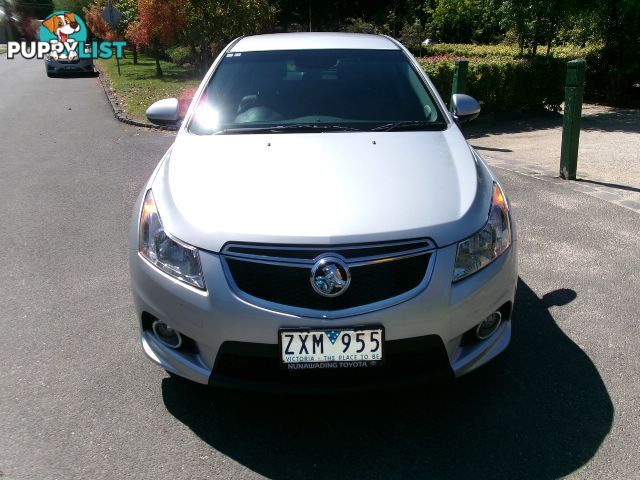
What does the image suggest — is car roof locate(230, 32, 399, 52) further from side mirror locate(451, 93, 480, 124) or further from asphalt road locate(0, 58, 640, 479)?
asphalt road locate(0, 58, 640, 479)

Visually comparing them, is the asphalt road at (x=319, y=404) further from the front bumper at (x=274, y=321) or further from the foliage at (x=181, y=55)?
the foliage at (x=181, y=55)

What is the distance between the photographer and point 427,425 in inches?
116

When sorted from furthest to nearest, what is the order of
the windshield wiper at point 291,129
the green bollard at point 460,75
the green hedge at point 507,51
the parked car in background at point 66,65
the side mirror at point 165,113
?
the parked car in background at point 66,65 → the green hedge at point 507,51 → the green bollard at point 460,75 → the side mirror at point 165,113 → the windshield wiper at point 291,129

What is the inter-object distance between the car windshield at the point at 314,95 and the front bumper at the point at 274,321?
1.32 m

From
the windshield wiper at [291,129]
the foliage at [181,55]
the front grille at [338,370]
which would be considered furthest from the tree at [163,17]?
the front grille at [338,370]

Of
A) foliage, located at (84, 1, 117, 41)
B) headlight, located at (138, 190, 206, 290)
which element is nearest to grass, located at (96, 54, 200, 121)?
foliage, located at (84, 1, 117, 41)

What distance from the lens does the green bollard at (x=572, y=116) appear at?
7.38 metres

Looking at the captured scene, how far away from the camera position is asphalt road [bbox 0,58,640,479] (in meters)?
2.71

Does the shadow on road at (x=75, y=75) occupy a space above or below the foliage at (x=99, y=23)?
below

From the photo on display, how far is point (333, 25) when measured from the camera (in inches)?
1382

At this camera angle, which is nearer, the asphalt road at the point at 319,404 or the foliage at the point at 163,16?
the asphalt road at the point at 319,404

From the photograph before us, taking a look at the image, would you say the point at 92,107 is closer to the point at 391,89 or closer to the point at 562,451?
the point at 391,89

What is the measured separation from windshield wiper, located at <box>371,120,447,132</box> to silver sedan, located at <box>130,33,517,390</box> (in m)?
0.37

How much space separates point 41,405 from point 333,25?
3434 centimetres
